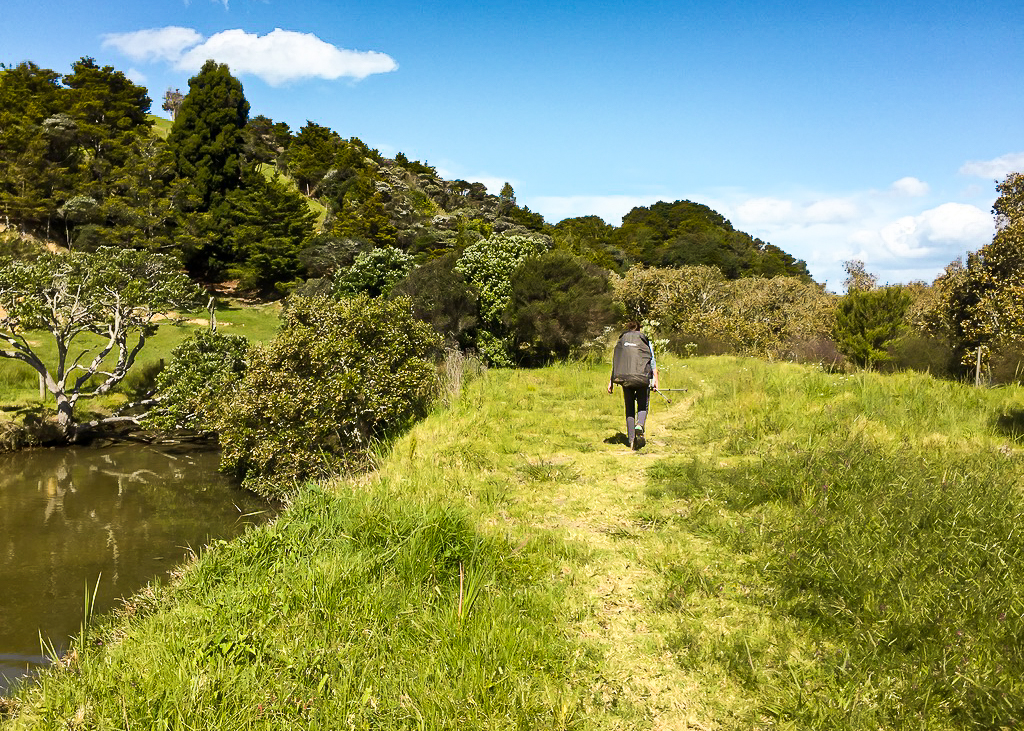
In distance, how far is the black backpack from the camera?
25.8 ft

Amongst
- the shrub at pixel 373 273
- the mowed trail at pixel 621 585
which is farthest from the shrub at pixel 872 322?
the mowed trail at pixel 621 585

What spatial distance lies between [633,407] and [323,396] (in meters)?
6.04

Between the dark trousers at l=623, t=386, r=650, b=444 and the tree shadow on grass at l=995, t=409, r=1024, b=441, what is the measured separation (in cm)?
420

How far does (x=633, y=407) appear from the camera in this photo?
8.09 metres

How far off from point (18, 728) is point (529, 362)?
16.0 metres

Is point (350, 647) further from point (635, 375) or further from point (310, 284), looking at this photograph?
point (310, 284)

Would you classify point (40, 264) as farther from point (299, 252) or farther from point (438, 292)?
point (299, 252)

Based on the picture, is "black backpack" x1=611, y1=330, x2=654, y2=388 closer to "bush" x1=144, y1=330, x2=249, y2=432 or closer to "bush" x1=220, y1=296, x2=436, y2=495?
"bush" x1=220, y1=296, x2=436, y2=495

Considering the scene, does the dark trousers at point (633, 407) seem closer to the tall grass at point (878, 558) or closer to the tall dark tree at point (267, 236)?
the tall grass at point (878, 558)

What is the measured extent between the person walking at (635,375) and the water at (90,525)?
4966 millimetres

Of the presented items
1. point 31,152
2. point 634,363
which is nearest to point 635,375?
point 634,363

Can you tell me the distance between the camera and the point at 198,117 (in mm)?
43281

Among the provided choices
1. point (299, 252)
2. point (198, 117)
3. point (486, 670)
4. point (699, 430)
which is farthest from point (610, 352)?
point (198, 117)

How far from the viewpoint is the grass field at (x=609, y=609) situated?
10.1 ft
